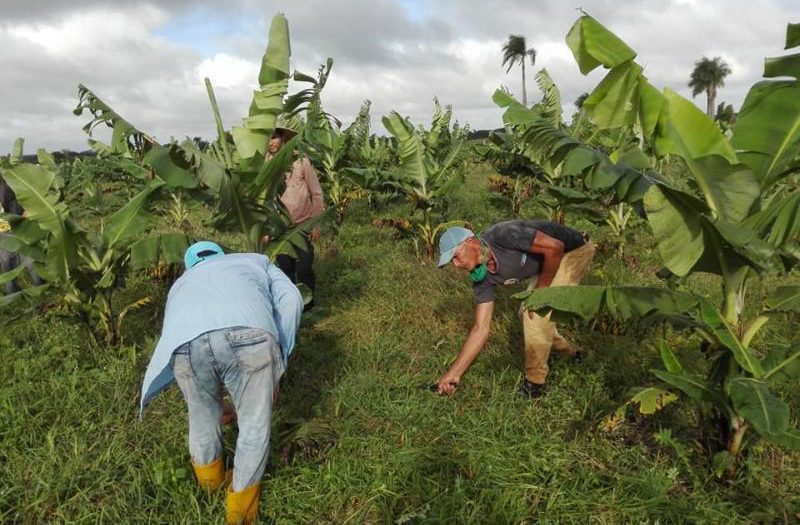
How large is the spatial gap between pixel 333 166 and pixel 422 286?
5.55 m

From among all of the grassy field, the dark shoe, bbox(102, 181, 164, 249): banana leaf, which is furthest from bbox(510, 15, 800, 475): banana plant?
bbox(102, 181, 164, 249): banana leaf

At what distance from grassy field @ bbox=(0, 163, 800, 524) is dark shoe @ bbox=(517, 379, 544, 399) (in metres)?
0.07

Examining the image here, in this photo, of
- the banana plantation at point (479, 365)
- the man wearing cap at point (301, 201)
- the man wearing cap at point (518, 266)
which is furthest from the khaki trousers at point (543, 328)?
the man wearing cap at point (301, 201)

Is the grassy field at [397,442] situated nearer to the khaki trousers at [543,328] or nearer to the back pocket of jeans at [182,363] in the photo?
the khaki trousers at [543,328]

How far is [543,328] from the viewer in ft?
11.8

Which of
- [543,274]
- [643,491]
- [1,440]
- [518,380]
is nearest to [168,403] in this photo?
[1,440]

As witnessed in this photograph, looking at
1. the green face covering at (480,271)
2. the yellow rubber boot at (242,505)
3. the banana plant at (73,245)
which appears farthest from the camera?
the banana plant at (73,245)

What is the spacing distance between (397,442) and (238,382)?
4.04 feet

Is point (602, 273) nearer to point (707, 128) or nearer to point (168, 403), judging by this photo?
point (707, 128)

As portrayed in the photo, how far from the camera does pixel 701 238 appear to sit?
2256 millimetres

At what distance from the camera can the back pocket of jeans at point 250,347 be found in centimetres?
239

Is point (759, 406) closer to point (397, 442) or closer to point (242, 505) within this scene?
point (397, 442)

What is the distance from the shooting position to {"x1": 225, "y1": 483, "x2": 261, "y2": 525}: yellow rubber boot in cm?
256

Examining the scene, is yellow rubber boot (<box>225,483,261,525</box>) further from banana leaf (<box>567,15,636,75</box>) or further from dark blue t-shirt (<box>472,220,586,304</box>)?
banana leaf (<box>567,15,636,75</box>)
